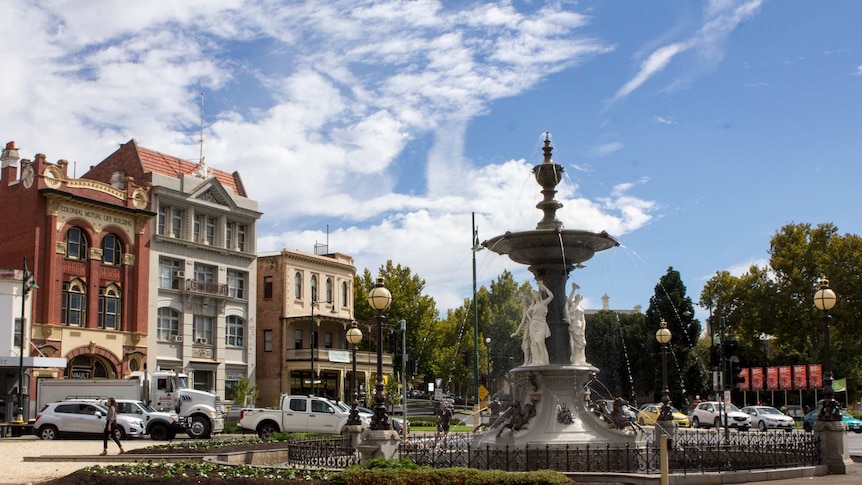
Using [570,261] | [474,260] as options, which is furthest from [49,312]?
[570,261]

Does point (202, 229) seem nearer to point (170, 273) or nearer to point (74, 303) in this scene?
point (170, 273)

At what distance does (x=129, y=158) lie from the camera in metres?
58.9

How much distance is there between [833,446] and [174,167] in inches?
1989

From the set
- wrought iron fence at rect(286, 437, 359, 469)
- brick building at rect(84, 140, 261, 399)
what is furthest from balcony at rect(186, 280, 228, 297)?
wrought iron fence at rect(286, 437, 359, 469)

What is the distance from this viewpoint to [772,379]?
6919 cm

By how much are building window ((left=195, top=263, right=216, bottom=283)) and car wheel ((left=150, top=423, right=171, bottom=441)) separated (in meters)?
23.4

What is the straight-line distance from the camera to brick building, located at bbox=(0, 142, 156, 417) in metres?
49.4

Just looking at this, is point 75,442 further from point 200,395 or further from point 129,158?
point 129,158

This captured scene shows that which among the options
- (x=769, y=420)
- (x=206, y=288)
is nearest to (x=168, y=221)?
(x=206, y=288)

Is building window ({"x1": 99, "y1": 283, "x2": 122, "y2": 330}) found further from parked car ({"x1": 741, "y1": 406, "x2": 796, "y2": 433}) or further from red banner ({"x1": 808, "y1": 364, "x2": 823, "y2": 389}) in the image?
red banner ({"x1": 808, "y1": 364, "x2": 823, "y2": 389})

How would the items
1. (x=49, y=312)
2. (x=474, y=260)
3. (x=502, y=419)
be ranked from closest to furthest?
(x=502, y=419)
(x=474, y=260)
(x=49, y=312)

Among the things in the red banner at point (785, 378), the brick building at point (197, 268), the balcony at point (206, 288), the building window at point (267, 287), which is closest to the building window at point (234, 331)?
the brick building at point (197, 268)

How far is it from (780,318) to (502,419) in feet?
176

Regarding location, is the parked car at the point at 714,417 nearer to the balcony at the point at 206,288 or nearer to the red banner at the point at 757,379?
the red banner at the point at 757,379
